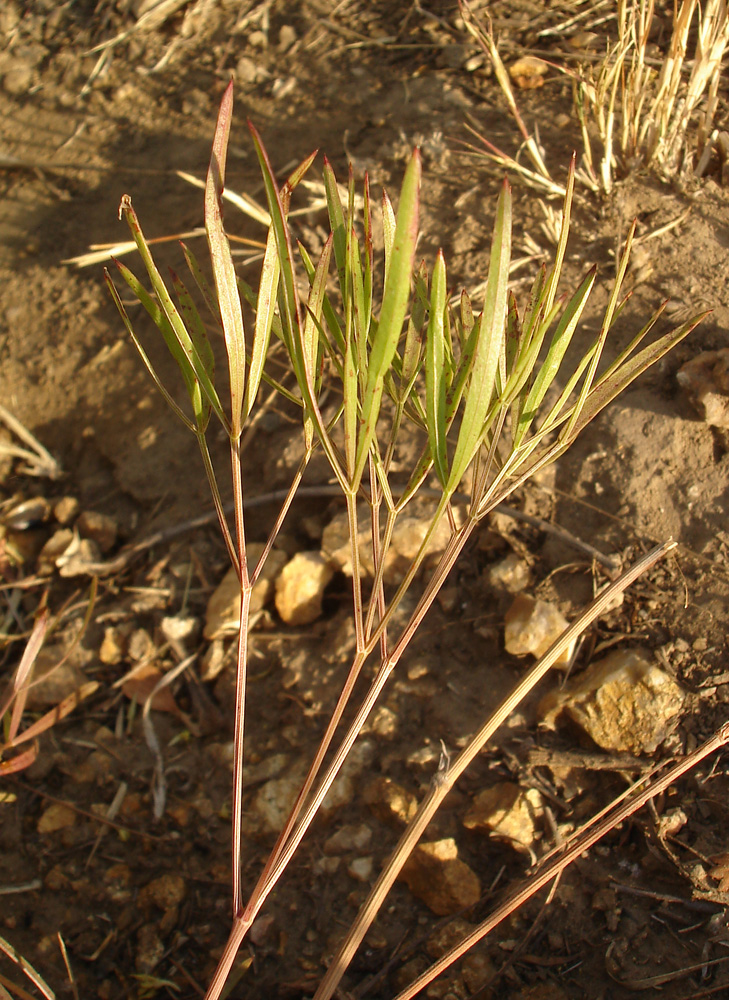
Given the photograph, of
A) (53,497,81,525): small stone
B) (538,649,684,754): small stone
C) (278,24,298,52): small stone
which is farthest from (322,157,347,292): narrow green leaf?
(278,24,298,52): small stone

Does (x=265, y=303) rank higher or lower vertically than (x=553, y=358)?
higher

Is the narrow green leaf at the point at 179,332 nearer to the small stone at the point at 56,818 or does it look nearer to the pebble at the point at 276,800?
the pebble at the point at 276,800

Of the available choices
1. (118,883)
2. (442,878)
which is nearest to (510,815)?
(442,878)

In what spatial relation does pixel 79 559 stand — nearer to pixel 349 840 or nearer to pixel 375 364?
pixel 349 840

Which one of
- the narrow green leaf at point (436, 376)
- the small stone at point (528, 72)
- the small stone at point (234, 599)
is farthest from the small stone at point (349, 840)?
the small stone at point (528, 72)

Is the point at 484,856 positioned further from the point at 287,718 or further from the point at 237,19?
the point at 237,19

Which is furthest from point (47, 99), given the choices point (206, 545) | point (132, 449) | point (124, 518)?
point (206, 545)
